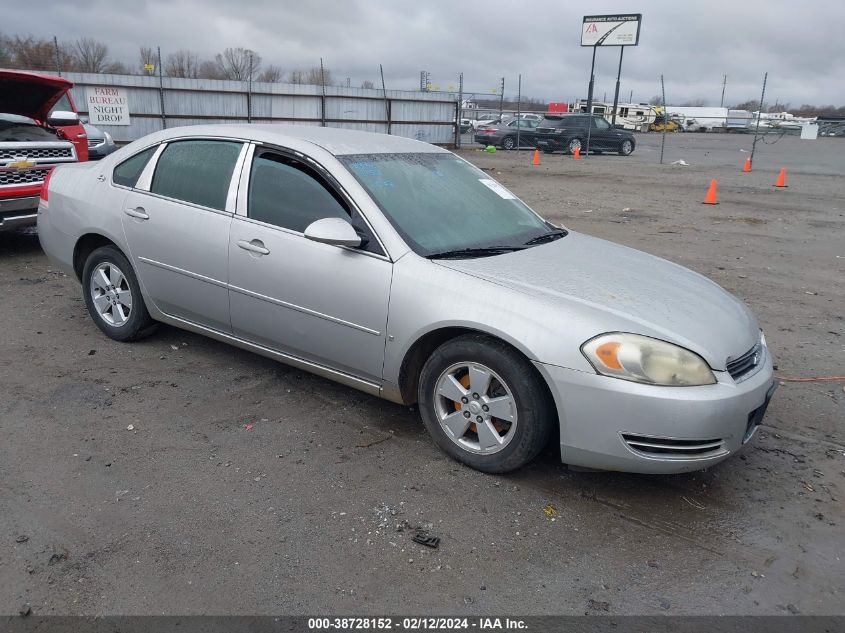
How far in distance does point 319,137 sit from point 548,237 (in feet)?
5.08

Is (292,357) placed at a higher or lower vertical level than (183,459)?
higher

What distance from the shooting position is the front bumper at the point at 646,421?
2.97 metres

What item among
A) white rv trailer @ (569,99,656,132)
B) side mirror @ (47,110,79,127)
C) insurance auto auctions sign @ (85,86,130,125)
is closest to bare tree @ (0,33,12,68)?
insurance auto auctions sign @ (85,86,130,125)

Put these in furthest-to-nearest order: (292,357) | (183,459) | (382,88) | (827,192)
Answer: (382,88) → (827,192) → (292,357) → (183,459)

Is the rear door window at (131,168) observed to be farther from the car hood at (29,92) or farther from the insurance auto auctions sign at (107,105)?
the insurance auto auctions sign at (107,105)

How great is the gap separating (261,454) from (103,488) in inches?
29.6

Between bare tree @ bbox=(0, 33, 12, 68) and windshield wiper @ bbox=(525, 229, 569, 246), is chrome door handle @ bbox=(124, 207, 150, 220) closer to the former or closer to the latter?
windshield wiper @ bbox=(525, 229, 569, 246)

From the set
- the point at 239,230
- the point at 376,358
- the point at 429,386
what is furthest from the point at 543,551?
the point at 239,230

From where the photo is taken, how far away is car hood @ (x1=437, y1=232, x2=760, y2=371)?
315cm

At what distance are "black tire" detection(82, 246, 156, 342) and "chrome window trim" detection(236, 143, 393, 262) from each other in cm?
116

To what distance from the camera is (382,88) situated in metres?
24.5

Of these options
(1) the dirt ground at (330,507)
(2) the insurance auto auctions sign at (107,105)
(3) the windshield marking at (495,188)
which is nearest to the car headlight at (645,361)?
(1) the dirt ground at (330,507)

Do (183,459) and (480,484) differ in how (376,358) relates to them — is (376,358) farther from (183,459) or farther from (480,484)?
(183,459)

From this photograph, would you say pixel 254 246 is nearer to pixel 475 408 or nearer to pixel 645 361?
pixel 475 408
